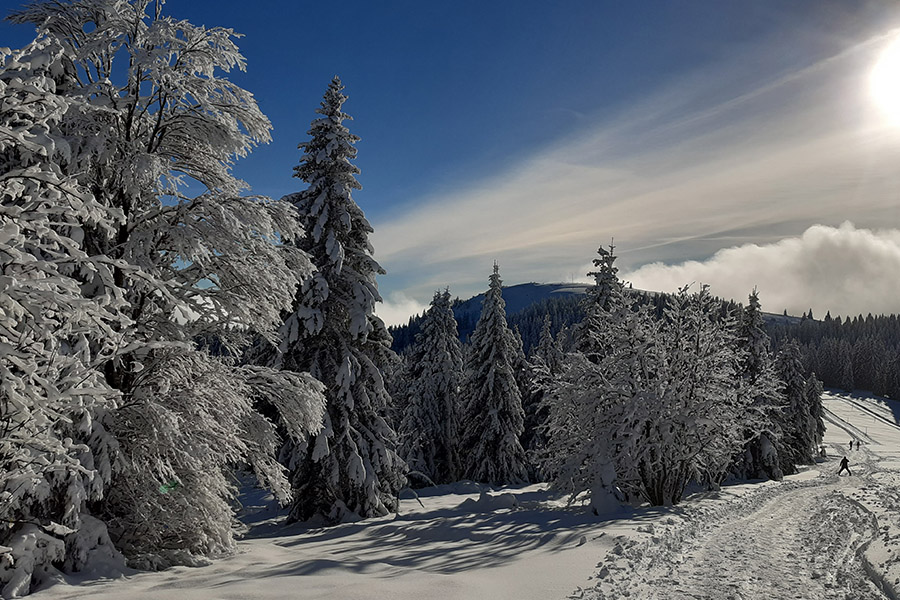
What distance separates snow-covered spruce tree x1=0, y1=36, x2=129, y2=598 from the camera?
14.5 feet

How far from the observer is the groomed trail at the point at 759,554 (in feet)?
24.5

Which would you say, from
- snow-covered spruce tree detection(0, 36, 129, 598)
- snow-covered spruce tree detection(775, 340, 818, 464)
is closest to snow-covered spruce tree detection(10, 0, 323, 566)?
snow-covered spruce tree detection(0, 36, 129, 598)

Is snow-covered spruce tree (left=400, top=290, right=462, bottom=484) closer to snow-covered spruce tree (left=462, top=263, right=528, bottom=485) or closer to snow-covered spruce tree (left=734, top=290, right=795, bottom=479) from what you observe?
snow-covered spruce tree (left=462, top=263, right=528, bottom=485)

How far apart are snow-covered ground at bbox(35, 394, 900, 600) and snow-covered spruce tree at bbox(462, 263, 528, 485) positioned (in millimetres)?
16430

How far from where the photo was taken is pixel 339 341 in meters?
16.6

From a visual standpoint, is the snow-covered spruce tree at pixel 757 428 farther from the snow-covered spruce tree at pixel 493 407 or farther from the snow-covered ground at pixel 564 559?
the snow-covered ground at pixel 564 559

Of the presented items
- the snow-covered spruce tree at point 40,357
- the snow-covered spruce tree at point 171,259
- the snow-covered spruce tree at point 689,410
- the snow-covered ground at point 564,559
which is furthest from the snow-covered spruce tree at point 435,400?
the snow-covered spruce tree at point 40,357

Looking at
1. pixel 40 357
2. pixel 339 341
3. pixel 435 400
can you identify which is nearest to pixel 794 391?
pixel 435 400

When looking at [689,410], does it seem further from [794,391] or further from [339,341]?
[794,391]

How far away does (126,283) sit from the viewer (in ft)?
29.9

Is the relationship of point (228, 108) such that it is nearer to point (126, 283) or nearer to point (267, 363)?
point (126, 283)

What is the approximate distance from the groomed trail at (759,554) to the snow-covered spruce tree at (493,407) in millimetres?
15590

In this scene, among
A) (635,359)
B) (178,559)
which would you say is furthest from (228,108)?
(635,359)

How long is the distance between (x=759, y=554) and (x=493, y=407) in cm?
2394
